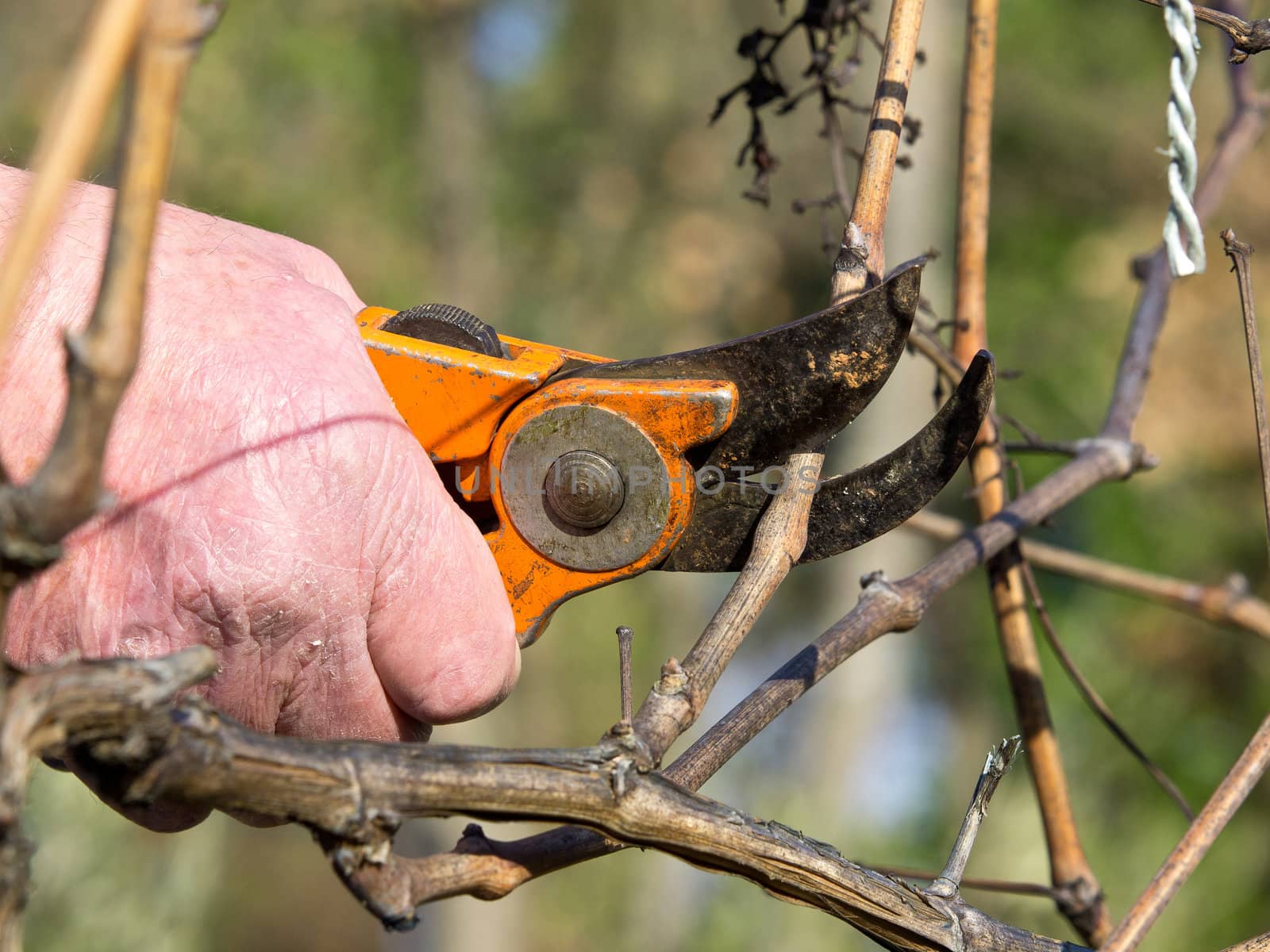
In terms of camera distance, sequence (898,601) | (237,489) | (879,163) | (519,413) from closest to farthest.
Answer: (237,489) < (879,163) < (519,413) < (898,601)

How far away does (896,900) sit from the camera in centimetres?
91

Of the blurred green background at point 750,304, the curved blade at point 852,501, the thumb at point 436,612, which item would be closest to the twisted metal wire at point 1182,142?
the curved blade at point 852,501

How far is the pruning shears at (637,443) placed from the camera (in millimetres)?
1184

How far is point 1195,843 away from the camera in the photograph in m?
1.03

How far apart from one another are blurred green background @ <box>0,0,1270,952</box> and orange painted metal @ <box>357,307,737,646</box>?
5553 millimetres

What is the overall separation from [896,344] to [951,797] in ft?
27.8

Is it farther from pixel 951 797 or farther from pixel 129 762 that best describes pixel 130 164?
pixel 951 797

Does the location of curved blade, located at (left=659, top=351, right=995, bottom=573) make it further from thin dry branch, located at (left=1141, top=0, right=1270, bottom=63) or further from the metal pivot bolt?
thin dry branch, located at (left=1141, top=0, right=1270, bottom=63)

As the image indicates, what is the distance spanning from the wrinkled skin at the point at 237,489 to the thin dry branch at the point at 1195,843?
0.71m

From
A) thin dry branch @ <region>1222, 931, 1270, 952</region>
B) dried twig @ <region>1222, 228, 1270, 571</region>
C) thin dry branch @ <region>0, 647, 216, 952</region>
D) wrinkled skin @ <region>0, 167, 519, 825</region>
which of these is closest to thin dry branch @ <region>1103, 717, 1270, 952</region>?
thin dry branch @ <region>1222, 931, 1270, 952</region>

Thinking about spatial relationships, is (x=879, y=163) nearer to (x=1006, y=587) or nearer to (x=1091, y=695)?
(x=1006, y=587)

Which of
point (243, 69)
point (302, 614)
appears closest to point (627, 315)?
point (243, 69)

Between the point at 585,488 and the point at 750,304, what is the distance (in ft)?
31.7

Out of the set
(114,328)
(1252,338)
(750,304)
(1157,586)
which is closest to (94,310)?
(114,328)
